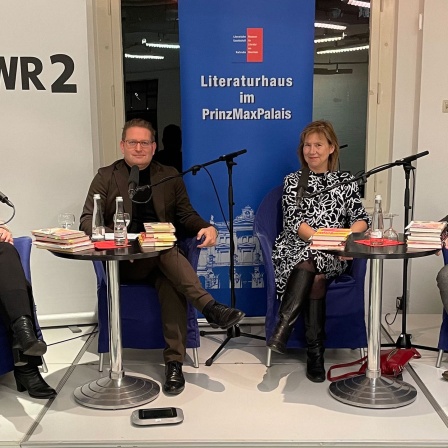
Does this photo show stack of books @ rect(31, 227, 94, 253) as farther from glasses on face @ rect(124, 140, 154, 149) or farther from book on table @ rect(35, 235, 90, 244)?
glasses on face @ rect(124, 140, 154, 149)

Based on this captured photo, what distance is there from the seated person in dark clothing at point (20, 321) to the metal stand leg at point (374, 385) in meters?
1.39

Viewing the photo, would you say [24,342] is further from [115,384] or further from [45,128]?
[45,128]

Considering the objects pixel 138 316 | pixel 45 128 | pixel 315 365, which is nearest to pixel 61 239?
pixel 138 316

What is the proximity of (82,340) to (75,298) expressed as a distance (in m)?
0.31

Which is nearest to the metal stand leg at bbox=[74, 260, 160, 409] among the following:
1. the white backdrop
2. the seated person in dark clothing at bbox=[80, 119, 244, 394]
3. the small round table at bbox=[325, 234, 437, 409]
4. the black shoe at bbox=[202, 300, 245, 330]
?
the seated person in dark clothing at bbox=[80, 119, 244, 394]

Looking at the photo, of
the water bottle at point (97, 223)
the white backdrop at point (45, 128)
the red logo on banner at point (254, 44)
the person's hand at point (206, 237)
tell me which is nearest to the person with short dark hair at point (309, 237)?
the person's hand at point (206, 237)

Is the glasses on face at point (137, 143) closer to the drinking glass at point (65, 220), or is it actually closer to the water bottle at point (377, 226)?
the drinking glass at point (65, 220)

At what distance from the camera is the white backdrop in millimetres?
3543

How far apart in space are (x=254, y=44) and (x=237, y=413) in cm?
215

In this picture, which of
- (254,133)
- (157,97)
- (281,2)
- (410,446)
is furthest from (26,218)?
(410,446)

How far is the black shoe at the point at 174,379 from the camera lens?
285cm

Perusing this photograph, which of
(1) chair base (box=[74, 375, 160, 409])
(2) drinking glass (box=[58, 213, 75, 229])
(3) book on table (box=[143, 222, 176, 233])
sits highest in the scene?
(2) drinking glass (box=[58, 213, 75, 229])

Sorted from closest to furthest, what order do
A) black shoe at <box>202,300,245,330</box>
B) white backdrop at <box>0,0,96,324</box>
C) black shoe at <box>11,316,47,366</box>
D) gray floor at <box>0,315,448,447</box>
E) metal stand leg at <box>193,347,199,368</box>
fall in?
gray floor at <box>0,315,448,447</box>, black shoe at <box>11,316,47,366</box>, black shoe at <box>202,300,245,330</box>, metal stand leg at <box>193,347,199,368</box>, white backdrop at <box>0,0,96,324</box>

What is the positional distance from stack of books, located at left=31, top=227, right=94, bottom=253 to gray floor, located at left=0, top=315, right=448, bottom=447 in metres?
0.74
